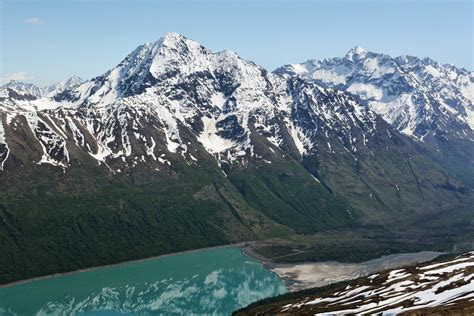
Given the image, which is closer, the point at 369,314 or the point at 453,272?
the point at 369,314

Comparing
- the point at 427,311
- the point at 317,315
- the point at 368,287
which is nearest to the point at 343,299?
the point at 368,287

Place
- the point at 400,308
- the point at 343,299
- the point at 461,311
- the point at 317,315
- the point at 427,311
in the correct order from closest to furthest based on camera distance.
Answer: the point at 461,311 → the point at 427,311 → the point at 400,308 → the point at 317,315 → the point at 343,299

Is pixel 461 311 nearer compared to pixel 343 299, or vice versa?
pixel 461 311

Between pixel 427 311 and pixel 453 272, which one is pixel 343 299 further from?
pixel 427 311

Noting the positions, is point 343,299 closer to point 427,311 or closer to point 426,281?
point 426,281

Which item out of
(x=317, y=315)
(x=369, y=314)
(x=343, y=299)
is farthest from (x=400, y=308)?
(x=343, y=299)

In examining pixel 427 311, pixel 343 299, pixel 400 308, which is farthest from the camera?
pixel 343 299
